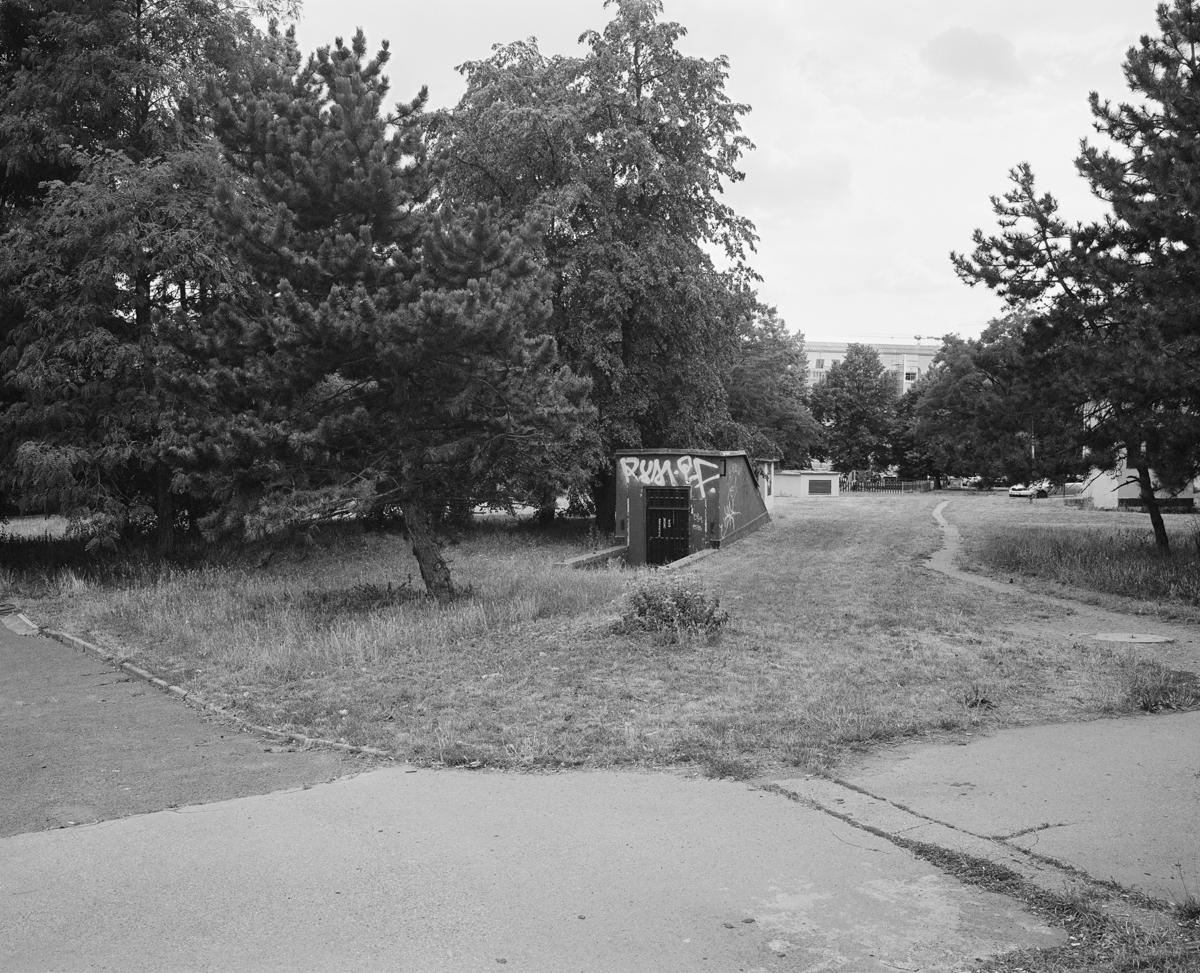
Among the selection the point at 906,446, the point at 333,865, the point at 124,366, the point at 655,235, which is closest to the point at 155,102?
the point at 124,366

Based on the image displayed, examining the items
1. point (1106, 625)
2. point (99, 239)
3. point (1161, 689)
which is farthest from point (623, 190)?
point (1161, 689)

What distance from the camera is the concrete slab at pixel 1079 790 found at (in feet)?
15.5

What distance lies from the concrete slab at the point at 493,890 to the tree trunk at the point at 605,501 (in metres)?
23.5

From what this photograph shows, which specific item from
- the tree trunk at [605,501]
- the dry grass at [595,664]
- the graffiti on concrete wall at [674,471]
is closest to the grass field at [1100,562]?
the dry grass at [595,664]

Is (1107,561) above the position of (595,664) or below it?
above

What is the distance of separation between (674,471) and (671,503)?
33.2 inches

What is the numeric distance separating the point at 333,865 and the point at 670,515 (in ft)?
65.6

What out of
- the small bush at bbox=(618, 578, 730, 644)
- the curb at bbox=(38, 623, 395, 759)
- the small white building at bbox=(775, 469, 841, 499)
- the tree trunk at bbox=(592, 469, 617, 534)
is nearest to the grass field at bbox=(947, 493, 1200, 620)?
the small bush at bbox=(618, 578, 730, 644)

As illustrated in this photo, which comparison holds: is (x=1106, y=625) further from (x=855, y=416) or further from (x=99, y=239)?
(x=855, y=416)

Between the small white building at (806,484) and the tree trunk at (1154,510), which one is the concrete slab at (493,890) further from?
the small white building at (806,484)

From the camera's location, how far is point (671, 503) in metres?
24.5

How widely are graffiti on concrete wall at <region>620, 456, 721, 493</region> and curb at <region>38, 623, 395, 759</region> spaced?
46.2ft

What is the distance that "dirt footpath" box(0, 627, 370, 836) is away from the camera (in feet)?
19.4

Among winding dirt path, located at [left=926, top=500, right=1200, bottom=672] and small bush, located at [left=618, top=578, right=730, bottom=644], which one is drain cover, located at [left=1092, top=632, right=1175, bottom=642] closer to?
winding dirt path, located at [left=926, top=500, right=1200, bottom=672]
